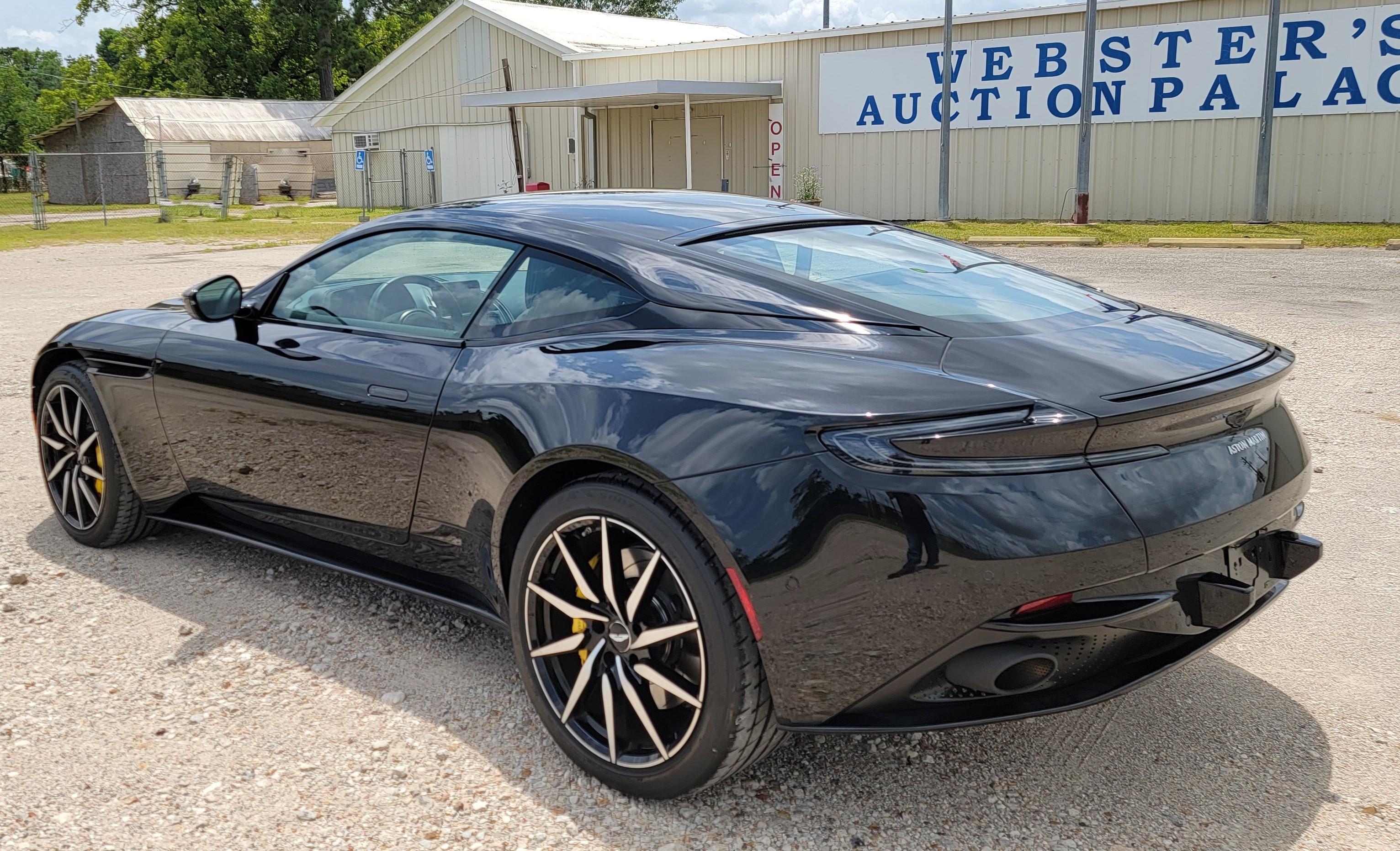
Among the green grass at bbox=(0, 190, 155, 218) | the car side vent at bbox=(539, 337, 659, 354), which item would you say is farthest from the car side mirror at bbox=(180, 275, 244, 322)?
the green grass at bbox=(0, 190, 155, 218)

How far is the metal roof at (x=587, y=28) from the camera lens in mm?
32125

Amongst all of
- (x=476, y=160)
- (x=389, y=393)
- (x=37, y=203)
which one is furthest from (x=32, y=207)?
(x=389, y=393)

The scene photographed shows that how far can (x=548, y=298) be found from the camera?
A: 3.21 m

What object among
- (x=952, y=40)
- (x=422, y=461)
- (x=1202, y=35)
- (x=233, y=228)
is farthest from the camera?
(x=233, y=228)

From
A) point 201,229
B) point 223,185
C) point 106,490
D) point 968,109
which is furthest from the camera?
point 223,185

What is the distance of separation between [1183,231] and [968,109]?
6262 mm

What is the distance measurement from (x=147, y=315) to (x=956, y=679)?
11.1ft

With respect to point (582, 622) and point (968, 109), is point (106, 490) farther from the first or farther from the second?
point (968, 109)

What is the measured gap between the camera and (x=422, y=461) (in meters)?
3.25

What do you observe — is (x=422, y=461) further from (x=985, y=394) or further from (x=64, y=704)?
(x=985, y=394)

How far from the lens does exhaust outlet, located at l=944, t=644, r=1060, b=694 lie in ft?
7.75

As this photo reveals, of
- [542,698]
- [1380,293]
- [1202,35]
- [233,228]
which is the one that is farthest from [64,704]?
[233,228]

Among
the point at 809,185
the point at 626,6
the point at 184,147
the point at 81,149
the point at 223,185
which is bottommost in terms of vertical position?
the point at 809,185

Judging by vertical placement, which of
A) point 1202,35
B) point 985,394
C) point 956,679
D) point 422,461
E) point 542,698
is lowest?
point 542,698
